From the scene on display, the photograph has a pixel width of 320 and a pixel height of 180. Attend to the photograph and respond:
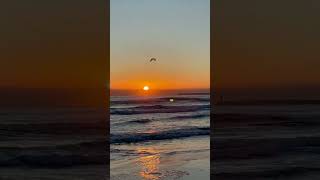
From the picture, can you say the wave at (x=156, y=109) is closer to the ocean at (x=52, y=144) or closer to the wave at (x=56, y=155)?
the ocean at (x=52, y=144)

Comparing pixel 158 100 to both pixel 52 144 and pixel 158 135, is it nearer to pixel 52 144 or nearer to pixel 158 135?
pixel 158 135

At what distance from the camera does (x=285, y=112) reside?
6055mm

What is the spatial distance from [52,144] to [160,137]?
1787 mm

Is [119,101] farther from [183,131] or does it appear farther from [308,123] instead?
A: [308,123]

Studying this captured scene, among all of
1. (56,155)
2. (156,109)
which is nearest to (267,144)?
(56,155)

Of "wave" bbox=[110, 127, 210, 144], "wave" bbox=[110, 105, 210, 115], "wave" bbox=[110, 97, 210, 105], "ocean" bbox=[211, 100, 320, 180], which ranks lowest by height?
"wave" bbox=[110, 127, 210, 144]

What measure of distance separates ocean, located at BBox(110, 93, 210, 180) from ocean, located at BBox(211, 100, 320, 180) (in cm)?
21

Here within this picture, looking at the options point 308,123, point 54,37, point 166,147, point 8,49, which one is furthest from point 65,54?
point 308,123

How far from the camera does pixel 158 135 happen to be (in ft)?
21.2

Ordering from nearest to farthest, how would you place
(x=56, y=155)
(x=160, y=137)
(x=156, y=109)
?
(x=56, y=155) → (x=160, y=137) → (x=156, y=109)

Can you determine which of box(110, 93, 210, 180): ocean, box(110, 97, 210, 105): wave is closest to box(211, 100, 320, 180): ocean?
box(110, 93, 210, 180): ocean

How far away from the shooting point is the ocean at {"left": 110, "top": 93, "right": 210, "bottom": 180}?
146 inches

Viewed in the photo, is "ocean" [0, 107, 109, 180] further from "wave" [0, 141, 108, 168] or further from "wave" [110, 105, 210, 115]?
"wave" [110, 105, 210, 115]

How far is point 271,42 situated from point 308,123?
2.75m
